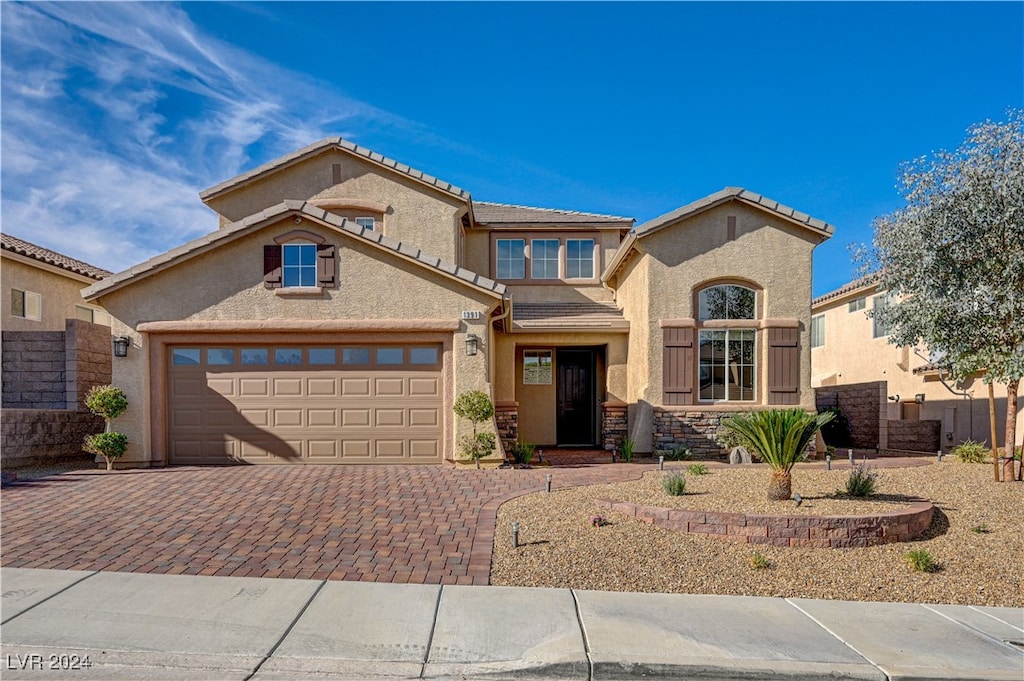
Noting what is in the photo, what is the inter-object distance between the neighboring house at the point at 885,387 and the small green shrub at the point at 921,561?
6.41 meters

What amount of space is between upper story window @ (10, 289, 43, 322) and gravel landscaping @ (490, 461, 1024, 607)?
1467cm

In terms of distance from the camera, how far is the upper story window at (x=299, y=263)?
479 inches

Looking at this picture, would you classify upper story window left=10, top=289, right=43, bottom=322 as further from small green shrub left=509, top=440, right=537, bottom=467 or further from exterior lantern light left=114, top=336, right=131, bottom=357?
small green shrub left=509, top=440, right=537, bottom=467

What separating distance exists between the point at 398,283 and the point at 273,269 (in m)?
2.55

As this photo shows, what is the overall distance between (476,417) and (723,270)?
683 centimetres

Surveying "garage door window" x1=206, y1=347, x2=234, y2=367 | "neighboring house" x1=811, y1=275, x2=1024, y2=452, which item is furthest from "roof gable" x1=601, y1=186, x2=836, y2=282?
"garage door window" x1=206, y1=347, x2=234, y2=367

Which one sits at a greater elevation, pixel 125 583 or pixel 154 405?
pixel 154 405

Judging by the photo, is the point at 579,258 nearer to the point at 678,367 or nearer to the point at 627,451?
the point at 678,367

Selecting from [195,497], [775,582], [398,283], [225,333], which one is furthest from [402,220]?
[775,582]

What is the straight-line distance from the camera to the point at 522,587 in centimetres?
570

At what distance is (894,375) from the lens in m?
19.6

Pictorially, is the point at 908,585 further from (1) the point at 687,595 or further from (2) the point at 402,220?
(2) the point at 402,220

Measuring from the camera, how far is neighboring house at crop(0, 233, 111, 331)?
49.2 ft

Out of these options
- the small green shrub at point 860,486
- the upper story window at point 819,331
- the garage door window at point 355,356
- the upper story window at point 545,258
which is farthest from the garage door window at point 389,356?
the upper story window at point 819,331
